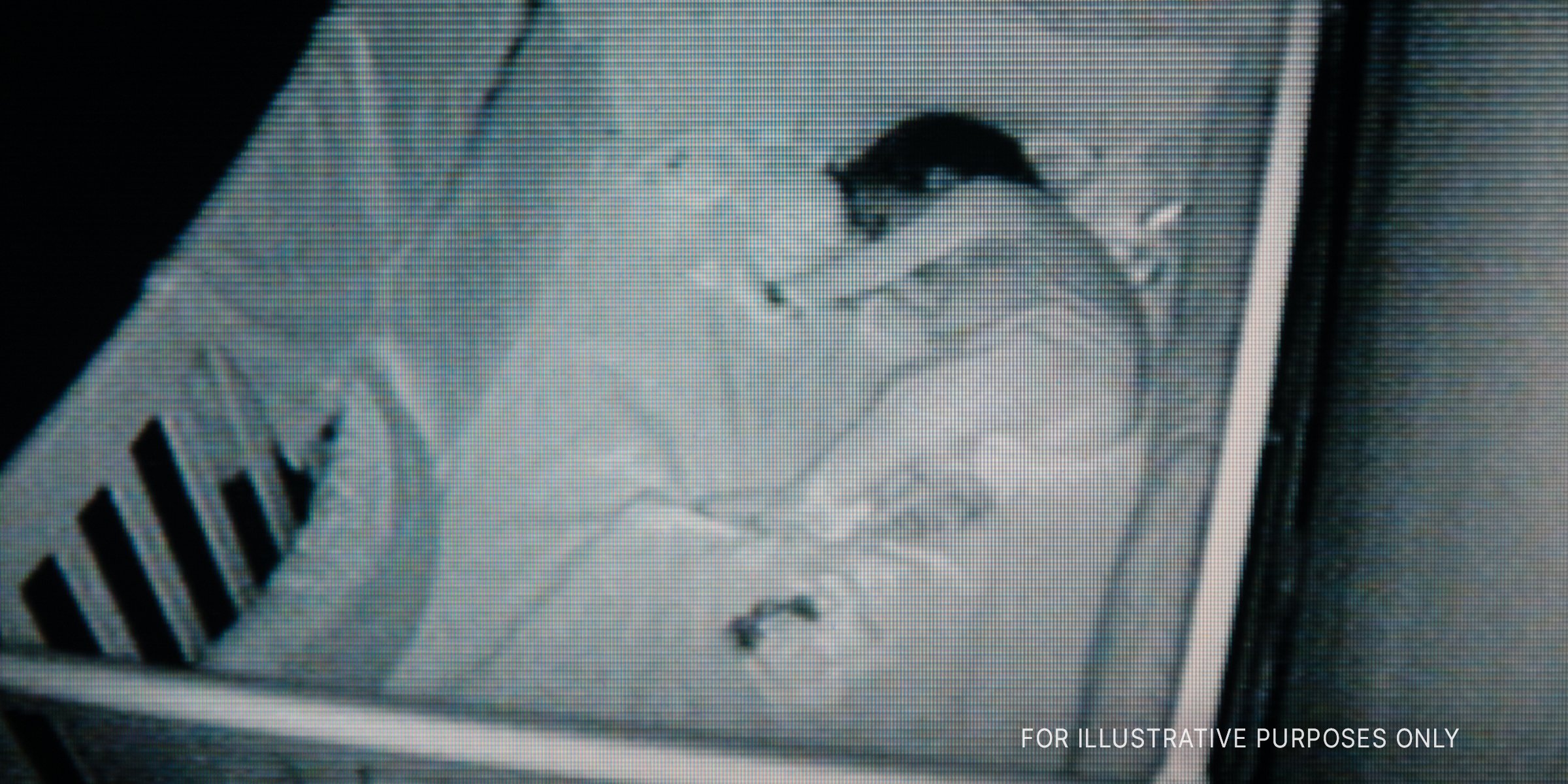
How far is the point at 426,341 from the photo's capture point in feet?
3.79

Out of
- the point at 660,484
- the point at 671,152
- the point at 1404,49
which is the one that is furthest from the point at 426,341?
the point at 1404,49

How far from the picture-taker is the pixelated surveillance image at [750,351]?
902 millimetres

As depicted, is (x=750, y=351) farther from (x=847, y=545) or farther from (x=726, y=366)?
(x=847, y=545)

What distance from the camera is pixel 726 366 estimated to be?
1204 millimetres

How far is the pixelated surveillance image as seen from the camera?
902 millimetres

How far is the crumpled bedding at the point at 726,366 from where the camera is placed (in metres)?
0.92

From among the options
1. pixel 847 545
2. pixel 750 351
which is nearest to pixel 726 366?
pixel 750 351

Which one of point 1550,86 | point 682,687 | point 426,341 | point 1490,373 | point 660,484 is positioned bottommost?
point 682,687

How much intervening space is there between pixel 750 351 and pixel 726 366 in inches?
1.6

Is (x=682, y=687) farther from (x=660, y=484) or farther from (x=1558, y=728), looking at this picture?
(x=1558, y=728)

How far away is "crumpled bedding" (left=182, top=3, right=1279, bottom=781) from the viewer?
36.3 inches

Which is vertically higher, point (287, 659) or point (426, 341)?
point (426, 341)

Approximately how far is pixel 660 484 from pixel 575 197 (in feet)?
1.78

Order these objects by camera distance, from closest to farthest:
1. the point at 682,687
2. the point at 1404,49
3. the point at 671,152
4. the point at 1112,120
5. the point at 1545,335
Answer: the point at 1545,335 → the point at 1404,49 → the point at 682,687 → the point at 1112,120 → the point at 671,152
